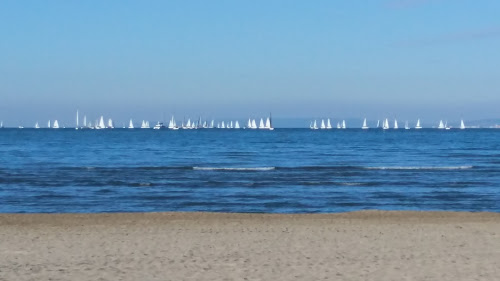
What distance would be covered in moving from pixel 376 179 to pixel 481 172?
9161 millimetres

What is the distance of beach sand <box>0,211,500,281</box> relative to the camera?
40.5 ft

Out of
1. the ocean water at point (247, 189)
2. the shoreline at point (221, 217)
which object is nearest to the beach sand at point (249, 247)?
the shoreline at point (221, 217)

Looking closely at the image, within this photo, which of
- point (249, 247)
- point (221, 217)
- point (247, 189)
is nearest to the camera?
point (249, 247)

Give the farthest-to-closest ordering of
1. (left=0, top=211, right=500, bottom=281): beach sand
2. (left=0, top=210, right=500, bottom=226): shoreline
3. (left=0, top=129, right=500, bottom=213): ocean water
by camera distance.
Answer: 1. (left=0, top=129, right=500, bottom=213): ocean water
2. (left=0, top=210, right=500, bottom=226): shoreline
3. (left=0, top=211, right=500, bottom=281): beach sand

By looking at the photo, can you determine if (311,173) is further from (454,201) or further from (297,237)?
(297,237)

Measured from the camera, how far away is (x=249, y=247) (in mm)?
15492

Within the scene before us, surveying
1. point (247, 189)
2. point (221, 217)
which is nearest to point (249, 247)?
point (221, 217)

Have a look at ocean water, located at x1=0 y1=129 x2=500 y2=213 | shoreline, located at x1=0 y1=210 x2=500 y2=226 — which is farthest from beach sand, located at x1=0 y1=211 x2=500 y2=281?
ocean water, located at x1=0 y1=129 x2=500 y2=213

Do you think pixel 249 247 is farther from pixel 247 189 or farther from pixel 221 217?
pixel 247 189

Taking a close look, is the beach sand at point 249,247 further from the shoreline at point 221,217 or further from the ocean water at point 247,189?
the ocean water at point 247,189

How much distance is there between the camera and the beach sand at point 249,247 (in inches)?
487

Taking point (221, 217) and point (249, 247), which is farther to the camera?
point (221, 217)

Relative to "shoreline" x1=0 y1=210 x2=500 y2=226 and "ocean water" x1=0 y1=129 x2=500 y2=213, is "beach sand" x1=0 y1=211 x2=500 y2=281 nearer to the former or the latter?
"shoreline" x1=0 y1=210 x2=500 y2=226

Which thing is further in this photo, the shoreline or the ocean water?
the ocean water
